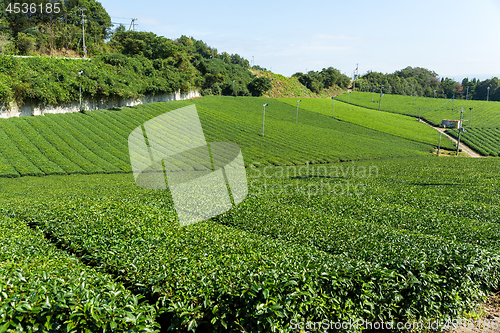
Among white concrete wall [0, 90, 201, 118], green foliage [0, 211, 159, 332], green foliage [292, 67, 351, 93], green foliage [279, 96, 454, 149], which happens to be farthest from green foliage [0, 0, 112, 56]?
green foliage [292, 67, 351, 93]

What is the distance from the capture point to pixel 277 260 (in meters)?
7.22

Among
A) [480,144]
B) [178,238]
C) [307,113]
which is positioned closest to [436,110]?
[480,144]

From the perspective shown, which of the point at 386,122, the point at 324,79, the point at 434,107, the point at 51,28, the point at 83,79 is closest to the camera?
the point at 83,79

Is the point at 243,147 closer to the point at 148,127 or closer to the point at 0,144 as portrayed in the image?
the point at 0,144

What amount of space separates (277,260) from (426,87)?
192 meters

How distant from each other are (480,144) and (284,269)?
75.4 meters

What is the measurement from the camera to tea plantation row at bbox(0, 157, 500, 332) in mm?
5605

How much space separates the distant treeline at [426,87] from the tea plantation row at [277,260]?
14588 cm

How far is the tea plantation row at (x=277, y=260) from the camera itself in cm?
561

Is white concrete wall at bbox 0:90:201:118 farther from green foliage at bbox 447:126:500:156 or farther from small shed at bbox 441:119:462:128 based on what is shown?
small shed at bbox 441:119:462:128

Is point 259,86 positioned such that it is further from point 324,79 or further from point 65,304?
point 65,304

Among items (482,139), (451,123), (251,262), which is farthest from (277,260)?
(451,123)

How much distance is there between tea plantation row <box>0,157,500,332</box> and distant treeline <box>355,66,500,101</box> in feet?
479

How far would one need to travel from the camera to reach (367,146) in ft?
187
